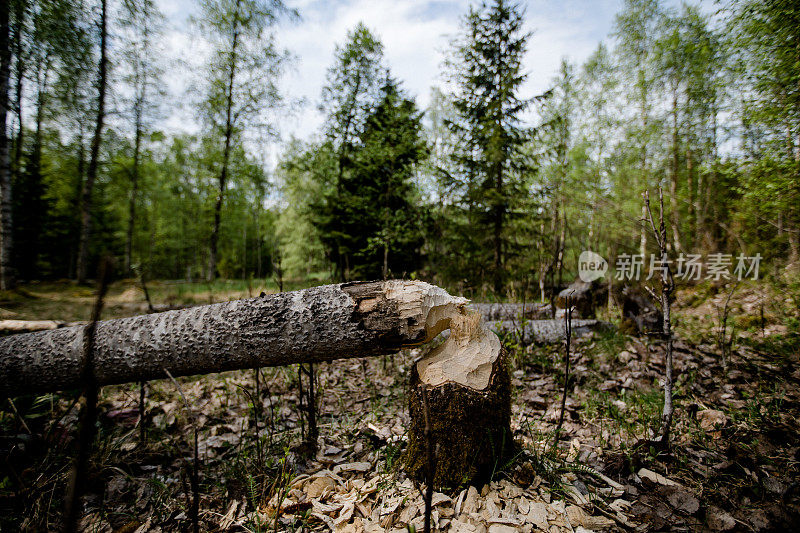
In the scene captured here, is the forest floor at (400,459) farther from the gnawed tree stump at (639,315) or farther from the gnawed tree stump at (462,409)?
the gnawed tree stump at (639,315)

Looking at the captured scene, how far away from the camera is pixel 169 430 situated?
8.84 ft

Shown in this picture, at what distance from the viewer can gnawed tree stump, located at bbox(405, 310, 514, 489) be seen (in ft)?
5.99

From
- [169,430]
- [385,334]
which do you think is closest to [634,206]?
[385,334]

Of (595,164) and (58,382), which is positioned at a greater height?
(595,164)

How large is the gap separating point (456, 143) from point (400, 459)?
7481 mm

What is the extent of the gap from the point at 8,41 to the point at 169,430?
38.3 ft

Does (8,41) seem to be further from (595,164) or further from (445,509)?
(595,164)

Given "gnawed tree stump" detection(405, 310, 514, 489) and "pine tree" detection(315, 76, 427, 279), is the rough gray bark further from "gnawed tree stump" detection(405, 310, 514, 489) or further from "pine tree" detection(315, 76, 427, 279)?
"pine tree" detection(315, 76, 427, 279)

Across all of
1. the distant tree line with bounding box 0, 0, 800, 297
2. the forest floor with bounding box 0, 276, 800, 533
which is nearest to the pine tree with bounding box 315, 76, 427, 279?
the distant tree line with bounding box 0, 0, 800, 297

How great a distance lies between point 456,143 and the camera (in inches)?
311

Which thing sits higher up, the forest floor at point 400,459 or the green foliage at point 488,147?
the green foliage at point 488,147

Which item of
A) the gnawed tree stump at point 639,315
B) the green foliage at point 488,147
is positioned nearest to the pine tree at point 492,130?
the green foliage at point 488,147

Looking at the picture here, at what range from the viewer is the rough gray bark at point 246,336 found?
1.90m

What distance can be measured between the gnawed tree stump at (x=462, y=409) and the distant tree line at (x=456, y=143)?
150cm
